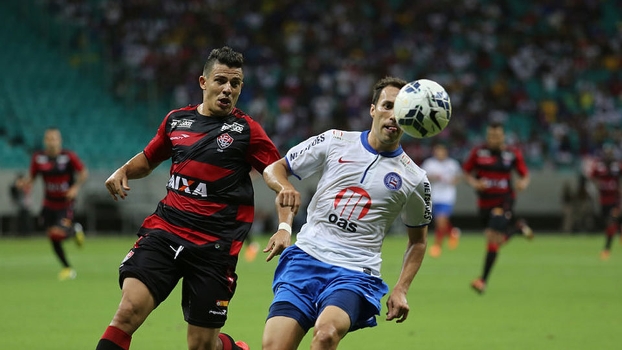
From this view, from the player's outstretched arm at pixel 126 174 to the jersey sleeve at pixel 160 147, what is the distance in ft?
0.17

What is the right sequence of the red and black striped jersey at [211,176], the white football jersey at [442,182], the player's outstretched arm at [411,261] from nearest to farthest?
the player's outstretched arm at [411,261] < the red and black striped jersey at [211,176] < the white football jersey at [442,182]

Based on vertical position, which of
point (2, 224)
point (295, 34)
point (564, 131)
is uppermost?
point (295, 34)

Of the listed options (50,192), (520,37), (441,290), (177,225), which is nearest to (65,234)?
(50,192)

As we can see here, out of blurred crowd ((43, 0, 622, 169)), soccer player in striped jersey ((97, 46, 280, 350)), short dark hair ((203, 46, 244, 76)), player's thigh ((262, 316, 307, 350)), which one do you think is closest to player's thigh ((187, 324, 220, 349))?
soccer player in striped jersey ((97, 46, 280, 350))

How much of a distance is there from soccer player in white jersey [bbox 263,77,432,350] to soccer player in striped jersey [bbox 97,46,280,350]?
0.66m

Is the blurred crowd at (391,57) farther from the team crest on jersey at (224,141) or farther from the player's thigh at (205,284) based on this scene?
the player's thigh at (205,284)

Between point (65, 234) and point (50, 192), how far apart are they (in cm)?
103

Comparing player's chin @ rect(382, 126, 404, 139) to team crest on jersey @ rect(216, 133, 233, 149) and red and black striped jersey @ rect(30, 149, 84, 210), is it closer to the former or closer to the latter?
team crest on jersey @ rect(216, 133, 233, 149)

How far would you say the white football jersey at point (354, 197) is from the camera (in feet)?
21.0

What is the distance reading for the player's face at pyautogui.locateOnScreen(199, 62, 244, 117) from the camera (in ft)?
23.4

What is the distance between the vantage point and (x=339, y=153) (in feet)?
21.5

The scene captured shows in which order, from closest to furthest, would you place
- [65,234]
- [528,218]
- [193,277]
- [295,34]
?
1. [193,277]
2. [65,234]
3. [528,218]
4. [295,34]

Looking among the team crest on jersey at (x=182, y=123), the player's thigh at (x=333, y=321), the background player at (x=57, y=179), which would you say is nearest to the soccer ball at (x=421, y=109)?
the player's thigh at (x=333, y=321)

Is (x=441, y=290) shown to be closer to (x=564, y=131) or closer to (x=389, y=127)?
(x=389, y=127)
